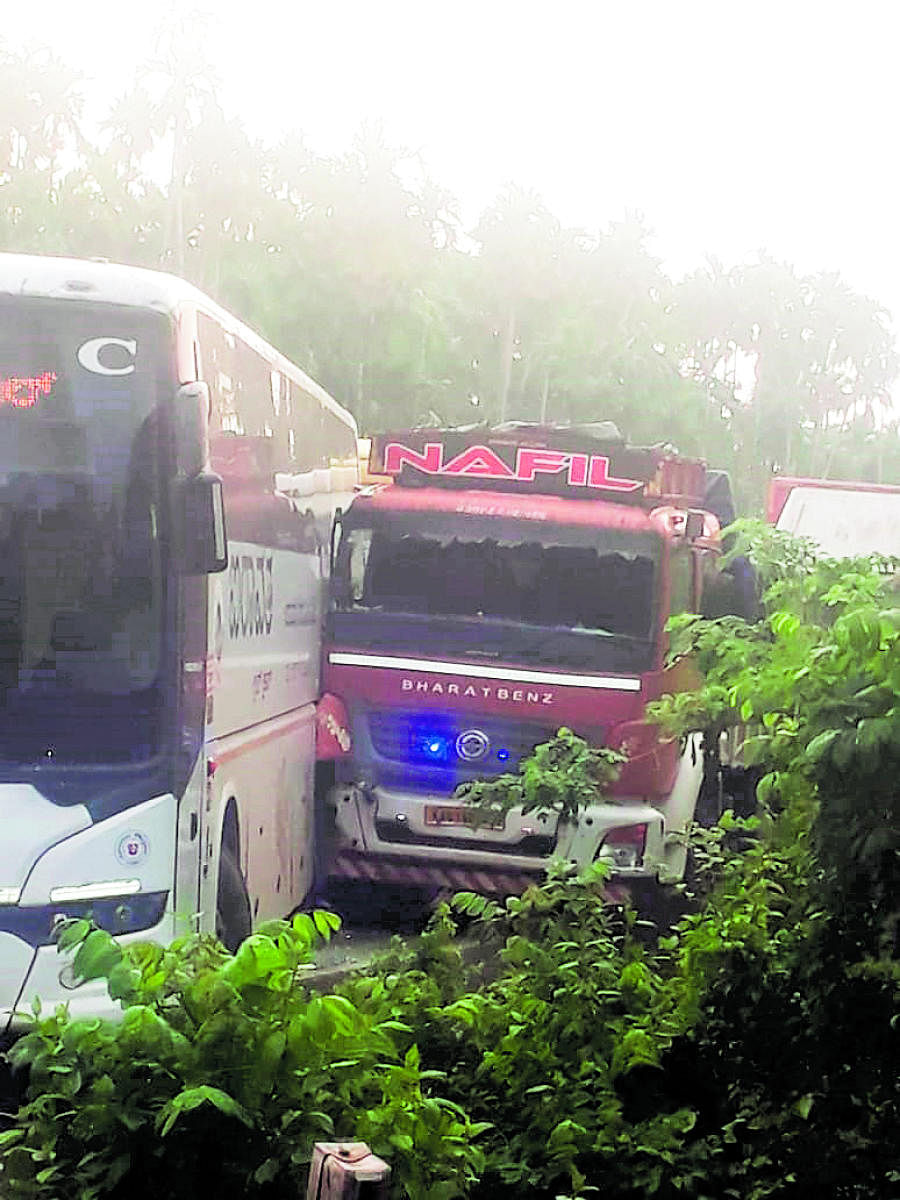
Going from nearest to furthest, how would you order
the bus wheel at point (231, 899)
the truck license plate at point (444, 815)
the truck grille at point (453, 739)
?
Result: the bus wheel at point (231, 899), the truck license plate at point (444, 815), the truck grille at point (453, 739)

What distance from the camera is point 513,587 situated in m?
6.41

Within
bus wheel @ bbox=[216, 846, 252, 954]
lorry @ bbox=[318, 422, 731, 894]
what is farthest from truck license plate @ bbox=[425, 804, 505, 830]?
bus wheel @ bbox=[216, 846, 252, 954]

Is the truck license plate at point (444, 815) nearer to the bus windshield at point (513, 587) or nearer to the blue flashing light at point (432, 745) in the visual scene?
the blue flashing light at point (432, 745)

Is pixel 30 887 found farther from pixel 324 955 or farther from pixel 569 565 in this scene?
pixel 569 565

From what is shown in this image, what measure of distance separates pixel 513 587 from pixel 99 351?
2332mm

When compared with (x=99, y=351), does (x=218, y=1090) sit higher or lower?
lower

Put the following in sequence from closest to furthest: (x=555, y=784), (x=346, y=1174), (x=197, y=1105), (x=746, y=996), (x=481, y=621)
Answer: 1. (x=346, y=1174)
2. (x=197, y=1105)
3. (x=746, y=996)
4. (x=555, y=784)
5. (x=481, y=621)

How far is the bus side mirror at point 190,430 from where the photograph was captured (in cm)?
449

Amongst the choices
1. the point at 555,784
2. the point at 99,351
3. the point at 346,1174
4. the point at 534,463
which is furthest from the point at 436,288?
the point at 346,1174

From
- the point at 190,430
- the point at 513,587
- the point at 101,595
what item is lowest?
the point at 513,587

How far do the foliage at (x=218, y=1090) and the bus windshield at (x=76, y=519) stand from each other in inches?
83.8

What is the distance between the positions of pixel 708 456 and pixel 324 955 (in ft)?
19.3

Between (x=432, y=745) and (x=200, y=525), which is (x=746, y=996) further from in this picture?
(x=432, y=745)

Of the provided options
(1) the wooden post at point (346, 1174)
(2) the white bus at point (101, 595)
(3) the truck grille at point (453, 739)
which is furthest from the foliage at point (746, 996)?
(3) the truck grille at point (453, 739)
